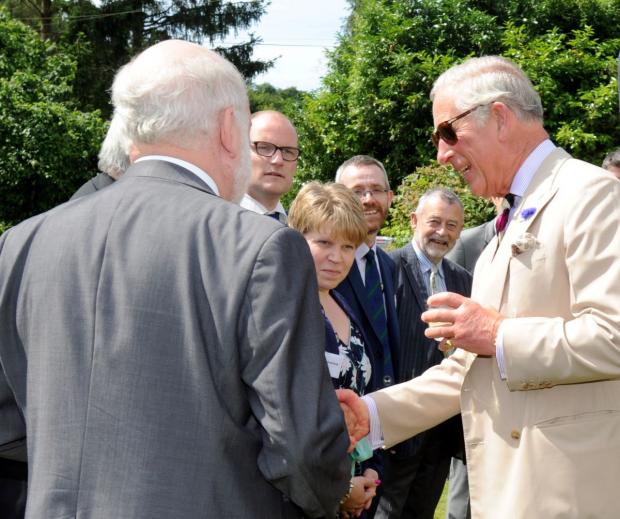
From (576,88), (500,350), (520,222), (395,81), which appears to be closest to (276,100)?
(395,81)

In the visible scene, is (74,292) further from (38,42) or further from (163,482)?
(38,42)

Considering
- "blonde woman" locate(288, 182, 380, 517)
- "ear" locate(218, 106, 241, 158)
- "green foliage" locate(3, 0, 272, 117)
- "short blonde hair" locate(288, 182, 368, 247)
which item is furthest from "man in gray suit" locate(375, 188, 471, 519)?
"green foliage" locate(3, 0, 272, 117)

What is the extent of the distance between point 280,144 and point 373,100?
510 inches

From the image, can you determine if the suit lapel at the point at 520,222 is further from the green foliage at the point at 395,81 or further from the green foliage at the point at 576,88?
the green foliage at the point at 395,81

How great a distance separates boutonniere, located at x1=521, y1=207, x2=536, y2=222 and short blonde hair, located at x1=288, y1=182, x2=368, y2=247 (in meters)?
1.05

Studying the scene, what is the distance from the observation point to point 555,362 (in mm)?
2592

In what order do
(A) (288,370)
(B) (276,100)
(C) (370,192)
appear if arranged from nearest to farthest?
1. (A) (288,370)
2. (C) (370,192)
3. (B) (276,100)

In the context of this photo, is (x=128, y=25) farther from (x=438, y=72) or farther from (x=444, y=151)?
(x=444, y=151)

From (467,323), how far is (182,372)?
1205 millimetres

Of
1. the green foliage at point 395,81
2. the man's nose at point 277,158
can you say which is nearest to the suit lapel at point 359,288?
the man's nose at point 277,158

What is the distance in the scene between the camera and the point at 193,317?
6.15ft

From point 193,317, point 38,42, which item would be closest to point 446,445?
point 193,317

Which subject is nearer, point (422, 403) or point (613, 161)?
point (422, 403)

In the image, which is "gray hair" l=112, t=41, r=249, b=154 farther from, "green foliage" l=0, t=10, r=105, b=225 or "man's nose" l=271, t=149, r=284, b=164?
"green foliage" l=0, t=10, r=105, b=225
